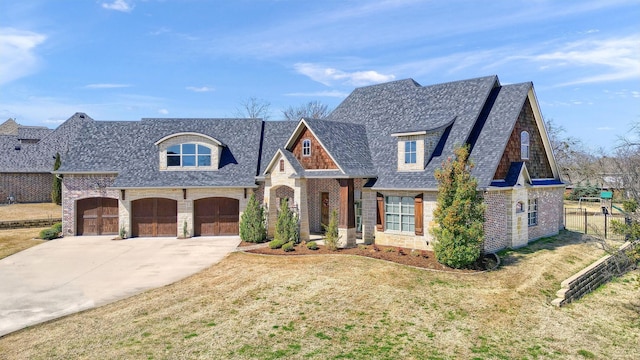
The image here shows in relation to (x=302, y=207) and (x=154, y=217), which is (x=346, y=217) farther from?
(x=154, y=217)

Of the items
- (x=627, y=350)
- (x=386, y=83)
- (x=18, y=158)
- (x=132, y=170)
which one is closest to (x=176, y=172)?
(x=132, y=170)

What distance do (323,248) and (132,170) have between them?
14.3 meters

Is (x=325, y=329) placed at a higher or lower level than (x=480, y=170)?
lower

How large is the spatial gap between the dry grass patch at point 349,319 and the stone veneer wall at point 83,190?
13917 millimetres

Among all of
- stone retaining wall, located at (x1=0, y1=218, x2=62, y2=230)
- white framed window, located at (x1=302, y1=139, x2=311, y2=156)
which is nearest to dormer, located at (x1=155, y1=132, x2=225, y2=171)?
white framed window, located at (x1=302, y1=139, x2=311, y2=156)

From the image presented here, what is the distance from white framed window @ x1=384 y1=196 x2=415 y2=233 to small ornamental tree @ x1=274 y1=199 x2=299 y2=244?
469cm

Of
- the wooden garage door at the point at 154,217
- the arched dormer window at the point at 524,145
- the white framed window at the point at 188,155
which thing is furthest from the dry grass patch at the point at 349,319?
the white framed window at the point at 188,155

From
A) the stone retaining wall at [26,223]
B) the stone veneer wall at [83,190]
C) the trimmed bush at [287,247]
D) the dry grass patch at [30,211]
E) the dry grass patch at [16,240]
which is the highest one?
the stone veneer wall at [83,190]

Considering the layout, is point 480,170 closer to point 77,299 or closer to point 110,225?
point 77,299

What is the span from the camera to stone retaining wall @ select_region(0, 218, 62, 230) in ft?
100

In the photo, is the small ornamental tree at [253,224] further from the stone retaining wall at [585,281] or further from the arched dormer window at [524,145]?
the stone retaining wall at [585,281]

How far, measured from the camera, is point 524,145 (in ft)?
71.9

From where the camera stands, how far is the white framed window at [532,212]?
72.7ft

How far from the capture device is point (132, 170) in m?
26.7
